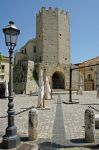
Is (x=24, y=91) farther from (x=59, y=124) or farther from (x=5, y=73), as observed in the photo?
(x=59, y=124)

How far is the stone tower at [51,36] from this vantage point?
53.8 metres

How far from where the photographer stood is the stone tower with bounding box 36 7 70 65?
53750 mm

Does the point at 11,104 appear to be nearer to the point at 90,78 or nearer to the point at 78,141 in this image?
the point at 78,141

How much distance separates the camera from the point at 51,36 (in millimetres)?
53969

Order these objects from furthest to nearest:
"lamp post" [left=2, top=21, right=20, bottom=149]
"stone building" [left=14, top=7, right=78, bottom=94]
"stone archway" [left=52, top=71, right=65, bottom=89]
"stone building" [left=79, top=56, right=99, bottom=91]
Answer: "stone building" [left=79, top=56, right=99, bottom=91], "stone archway" [left=52, top=71, right=65, bottom=89], "stone building" [left=14, top=7, right=78, bottom=94], "lamp post" [left=2, top=21, right=20, bottom=149]

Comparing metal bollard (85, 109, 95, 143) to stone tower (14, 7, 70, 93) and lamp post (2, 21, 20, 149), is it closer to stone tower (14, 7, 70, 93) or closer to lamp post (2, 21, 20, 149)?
lamp post (2, 21, 20, 149)

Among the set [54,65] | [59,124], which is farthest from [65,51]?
[59,124]

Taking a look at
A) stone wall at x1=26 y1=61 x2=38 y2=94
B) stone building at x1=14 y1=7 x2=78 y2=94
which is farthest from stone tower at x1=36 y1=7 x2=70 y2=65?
stone wall at x1=26 y1=61 x2=38 y2=94

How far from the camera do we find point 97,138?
8.12 metres

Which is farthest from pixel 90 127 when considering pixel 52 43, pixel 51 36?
pixel 51 36

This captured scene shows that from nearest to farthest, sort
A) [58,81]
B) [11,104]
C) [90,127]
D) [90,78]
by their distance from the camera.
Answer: [90,127] → [11,104] → [58,81] → [90,78]

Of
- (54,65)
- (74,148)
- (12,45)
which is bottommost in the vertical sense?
(74,148)

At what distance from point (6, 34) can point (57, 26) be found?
4708cm

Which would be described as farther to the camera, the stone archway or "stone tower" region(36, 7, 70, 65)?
the stone archway
